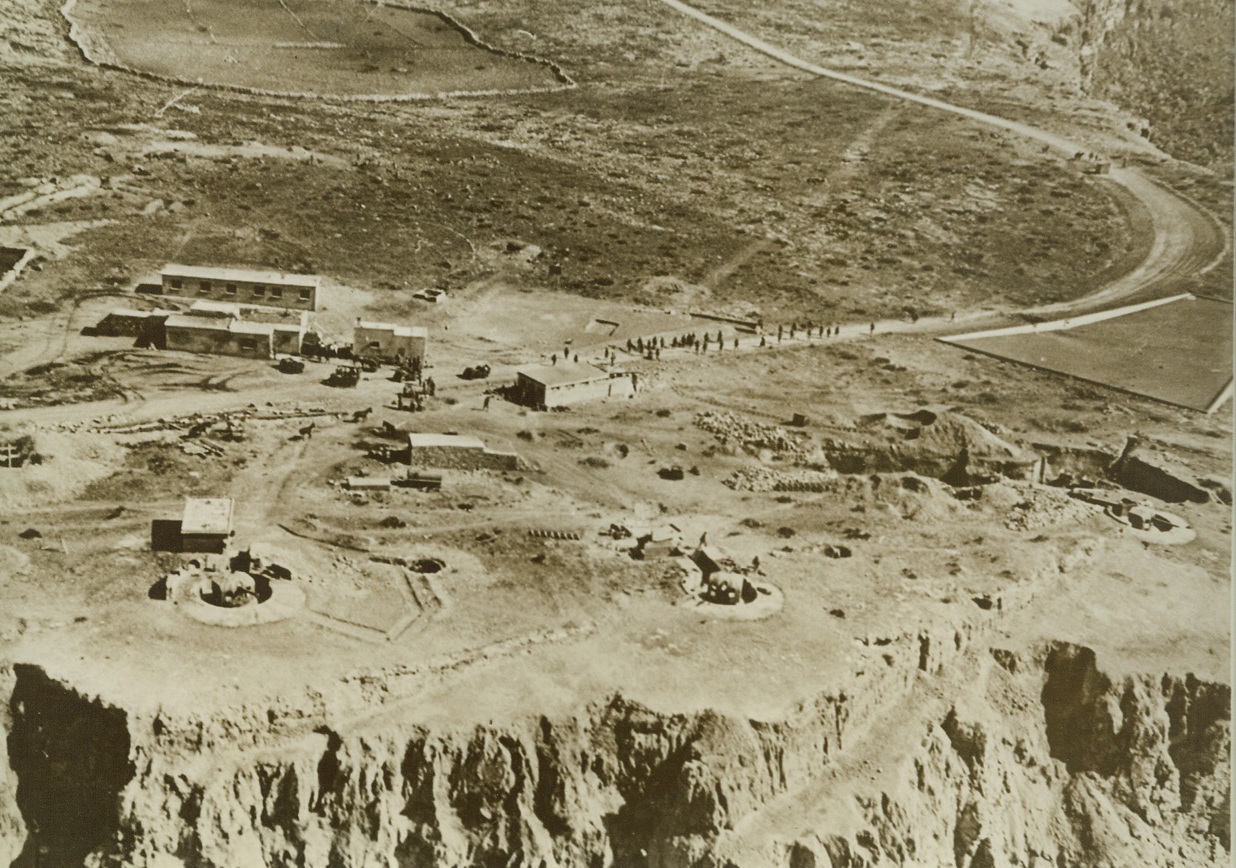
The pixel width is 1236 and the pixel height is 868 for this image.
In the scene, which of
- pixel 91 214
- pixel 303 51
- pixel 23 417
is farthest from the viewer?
pixel 303 51

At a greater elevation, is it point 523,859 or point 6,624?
point 6,624

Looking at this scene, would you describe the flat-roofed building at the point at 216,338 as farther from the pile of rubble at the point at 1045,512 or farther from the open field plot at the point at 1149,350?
the open field plot at the point at 1149,350

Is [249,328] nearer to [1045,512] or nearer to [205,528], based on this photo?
[205,528]

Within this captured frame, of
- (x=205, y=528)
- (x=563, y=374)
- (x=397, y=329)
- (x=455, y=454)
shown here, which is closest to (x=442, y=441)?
(x=455, y=454)

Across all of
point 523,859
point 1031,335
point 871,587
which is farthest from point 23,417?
point 1031,335

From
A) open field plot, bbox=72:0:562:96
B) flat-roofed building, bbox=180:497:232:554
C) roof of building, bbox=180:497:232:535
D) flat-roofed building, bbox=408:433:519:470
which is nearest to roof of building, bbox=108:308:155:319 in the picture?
flat-roofed building, bbox=408:433:519:470

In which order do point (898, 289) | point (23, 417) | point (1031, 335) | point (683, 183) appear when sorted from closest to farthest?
point (23, 417) → point (1031, 335) → point (898, 289) → point (683, 183)

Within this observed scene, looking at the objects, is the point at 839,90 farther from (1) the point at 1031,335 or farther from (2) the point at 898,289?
(1) the point at 1031,335

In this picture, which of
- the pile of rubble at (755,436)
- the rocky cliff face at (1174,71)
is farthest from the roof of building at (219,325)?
the rocky cliff face at (1174,71)
